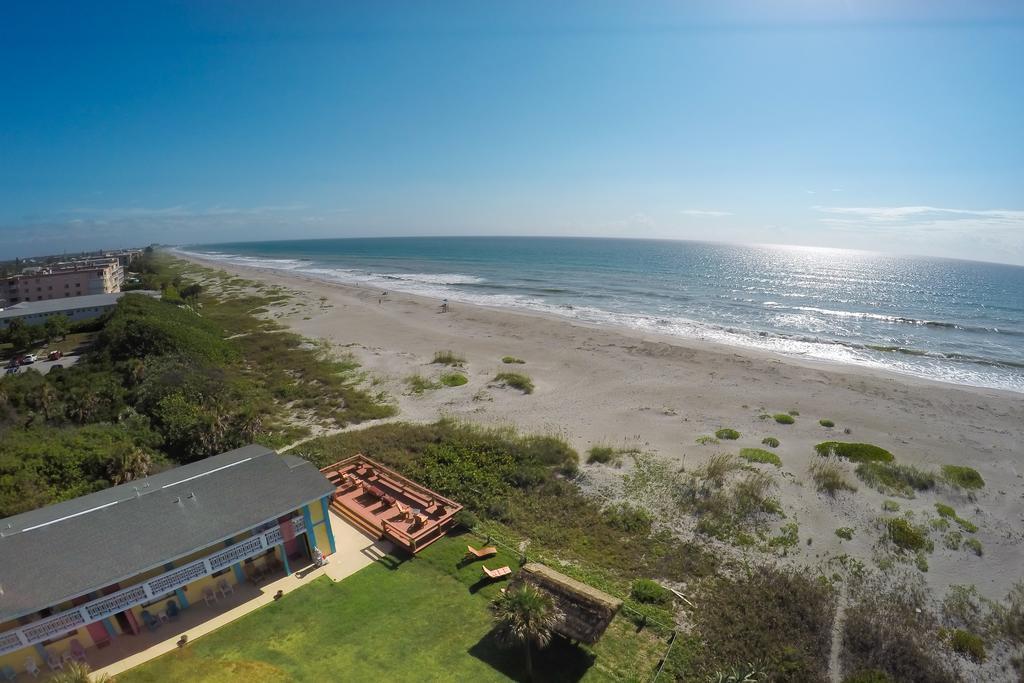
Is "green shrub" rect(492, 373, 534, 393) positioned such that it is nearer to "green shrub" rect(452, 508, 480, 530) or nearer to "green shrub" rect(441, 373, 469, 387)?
"green shrub" rect(441, 373, 469, 387)

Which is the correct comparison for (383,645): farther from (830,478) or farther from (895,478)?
(895,478)

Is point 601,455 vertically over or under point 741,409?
under

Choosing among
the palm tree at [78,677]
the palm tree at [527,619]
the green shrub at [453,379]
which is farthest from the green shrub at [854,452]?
the palm tree at [78,677]

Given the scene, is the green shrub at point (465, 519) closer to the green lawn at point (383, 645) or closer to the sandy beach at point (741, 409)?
the green lawn at point (383, 645)

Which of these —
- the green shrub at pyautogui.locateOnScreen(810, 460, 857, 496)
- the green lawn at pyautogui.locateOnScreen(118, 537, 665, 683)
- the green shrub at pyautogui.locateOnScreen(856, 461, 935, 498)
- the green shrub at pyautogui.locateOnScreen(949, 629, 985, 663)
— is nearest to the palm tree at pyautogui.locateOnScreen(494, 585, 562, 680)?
the green lawn at pyautogui.locateOnScreen(118, 537, 665, 683)

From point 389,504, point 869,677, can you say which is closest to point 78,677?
point 389,504

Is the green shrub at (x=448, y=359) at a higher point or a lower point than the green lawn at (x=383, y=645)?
higher
